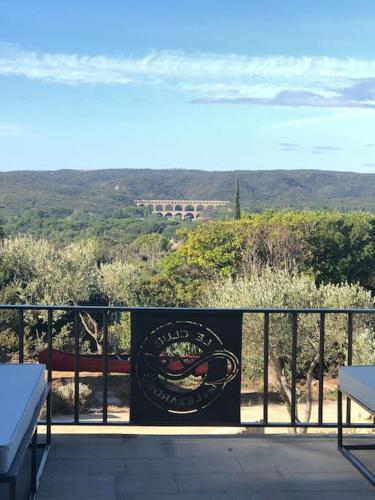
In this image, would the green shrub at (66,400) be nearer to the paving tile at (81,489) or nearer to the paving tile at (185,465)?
the paving tile at (185,465)

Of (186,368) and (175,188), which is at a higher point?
(175,188)

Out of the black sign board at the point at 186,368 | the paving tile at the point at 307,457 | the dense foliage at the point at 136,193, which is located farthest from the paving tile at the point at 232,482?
the dense foliage at the point at 136,193

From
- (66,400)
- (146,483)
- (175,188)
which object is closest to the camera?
(146,483)

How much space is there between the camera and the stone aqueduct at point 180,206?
61219 mm

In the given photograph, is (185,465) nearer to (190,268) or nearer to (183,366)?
(183,366)

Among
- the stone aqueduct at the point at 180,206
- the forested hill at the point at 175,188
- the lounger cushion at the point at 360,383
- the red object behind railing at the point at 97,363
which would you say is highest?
the forested hill at the point at 175,188

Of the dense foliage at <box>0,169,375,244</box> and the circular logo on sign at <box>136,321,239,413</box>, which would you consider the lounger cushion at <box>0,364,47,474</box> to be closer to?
the circular logo on sign at <box>136,321,239,413</box>

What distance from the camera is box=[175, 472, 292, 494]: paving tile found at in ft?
8.92

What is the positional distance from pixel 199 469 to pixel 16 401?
1.07m

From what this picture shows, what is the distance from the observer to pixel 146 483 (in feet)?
9.07

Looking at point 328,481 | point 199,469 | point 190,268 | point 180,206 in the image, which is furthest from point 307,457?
point 180,206

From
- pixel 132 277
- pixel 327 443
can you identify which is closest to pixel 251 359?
pixel 327 443

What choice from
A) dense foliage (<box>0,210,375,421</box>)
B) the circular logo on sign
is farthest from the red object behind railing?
dense foliage (<box>0,210,375,421</box>)

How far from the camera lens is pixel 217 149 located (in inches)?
1822
